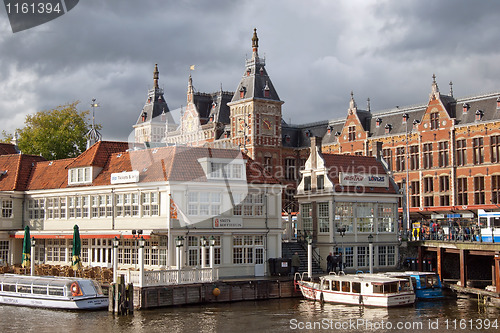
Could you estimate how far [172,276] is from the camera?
128 feet

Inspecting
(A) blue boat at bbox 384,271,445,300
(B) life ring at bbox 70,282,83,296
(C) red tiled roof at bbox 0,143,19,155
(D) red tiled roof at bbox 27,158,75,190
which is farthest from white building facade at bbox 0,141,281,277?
(C) red tiled roof at bbox 0,143,19,155

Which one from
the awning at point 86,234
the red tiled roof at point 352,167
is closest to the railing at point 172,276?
the awning at point 86,234

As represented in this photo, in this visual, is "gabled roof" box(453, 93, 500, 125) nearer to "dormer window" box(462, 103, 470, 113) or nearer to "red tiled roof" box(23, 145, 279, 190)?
"dormer window" box(462, 103, 470, 113)

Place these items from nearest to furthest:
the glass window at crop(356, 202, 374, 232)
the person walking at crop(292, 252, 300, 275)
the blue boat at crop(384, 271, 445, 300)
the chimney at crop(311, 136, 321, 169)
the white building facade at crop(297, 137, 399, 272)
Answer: the blue boat at crop(384, 271, 445, 300)
the person walking at crop(292, 252, 300, 275)
the white building facade at crop(297, 137, 399, 272)
the glass window at crop(356, 202, 374, 232)
the chimney at crop(311, 136, 321, 169)

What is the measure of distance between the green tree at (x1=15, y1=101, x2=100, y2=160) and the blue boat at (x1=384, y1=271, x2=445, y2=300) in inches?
1692

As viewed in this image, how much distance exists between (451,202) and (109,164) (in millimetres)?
38036

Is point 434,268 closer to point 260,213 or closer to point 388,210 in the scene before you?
point 388,210

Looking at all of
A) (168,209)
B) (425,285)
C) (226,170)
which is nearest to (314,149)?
(226,170)

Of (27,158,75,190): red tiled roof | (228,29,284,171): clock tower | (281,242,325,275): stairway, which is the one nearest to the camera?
(281,242,325,275): stairway

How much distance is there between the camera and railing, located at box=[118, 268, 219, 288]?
38.1 metres

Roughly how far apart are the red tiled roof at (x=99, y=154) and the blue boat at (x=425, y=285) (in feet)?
67.5

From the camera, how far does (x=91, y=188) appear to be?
47.2 m

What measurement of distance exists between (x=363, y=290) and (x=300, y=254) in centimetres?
1010

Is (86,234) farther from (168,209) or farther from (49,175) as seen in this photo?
(49,175)
